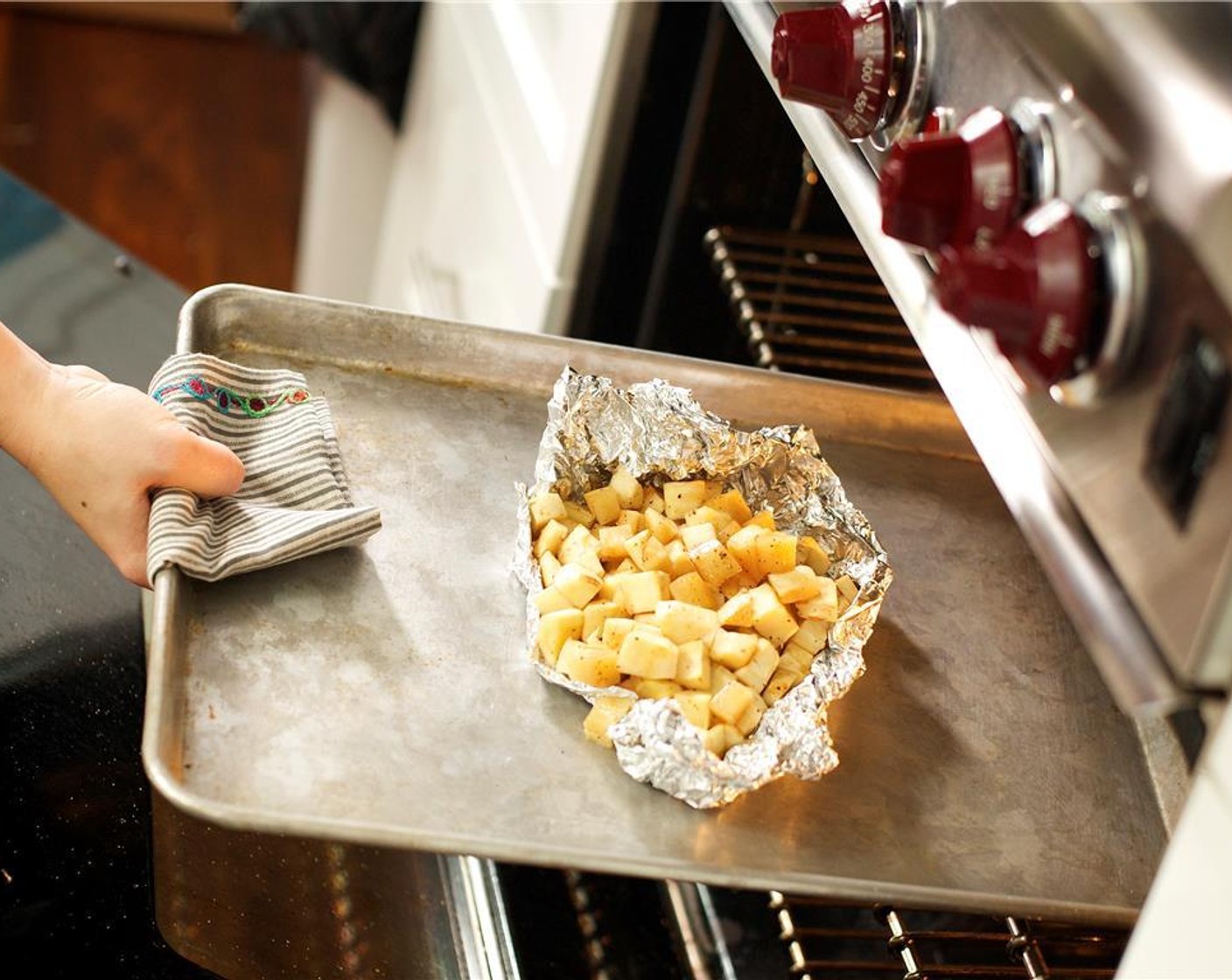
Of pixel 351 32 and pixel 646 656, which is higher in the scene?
pixel 646 656

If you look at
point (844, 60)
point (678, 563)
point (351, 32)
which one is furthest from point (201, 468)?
point (351, 32)

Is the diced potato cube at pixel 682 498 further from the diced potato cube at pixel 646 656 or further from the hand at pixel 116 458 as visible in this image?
the hand at pixel 116 458

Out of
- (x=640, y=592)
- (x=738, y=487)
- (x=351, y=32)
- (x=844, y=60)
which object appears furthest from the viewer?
(x=351, y=32)

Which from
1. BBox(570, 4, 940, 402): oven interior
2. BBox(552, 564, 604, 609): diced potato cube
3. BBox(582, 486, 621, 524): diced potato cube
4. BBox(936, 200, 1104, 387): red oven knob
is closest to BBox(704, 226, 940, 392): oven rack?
BBox(570, 4, 940, 402): oven interior

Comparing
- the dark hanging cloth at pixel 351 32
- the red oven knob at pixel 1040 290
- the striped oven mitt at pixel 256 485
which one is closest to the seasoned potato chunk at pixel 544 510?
the striped oven mitt at pixel 256 485

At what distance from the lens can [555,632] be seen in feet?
2.85

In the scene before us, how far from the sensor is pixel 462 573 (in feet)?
3.06

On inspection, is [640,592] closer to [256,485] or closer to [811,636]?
[811,636]

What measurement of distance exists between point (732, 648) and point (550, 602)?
114mm

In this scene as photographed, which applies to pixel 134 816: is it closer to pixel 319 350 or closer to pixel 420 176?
pixel 319 350

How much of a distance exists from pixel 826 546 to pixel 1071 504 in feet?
1.17

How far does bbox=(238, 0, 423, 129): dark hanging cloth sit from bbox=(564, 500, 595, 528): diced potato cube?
4.39 feet

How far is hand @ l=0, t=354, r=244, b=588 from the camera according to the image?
0.88 m

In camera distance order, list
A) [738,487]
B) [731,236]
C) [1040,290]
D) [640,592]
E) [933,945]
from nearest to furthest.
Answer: [1040,290]
[640,592]
[738,487]
[933,945]
[731,236]
